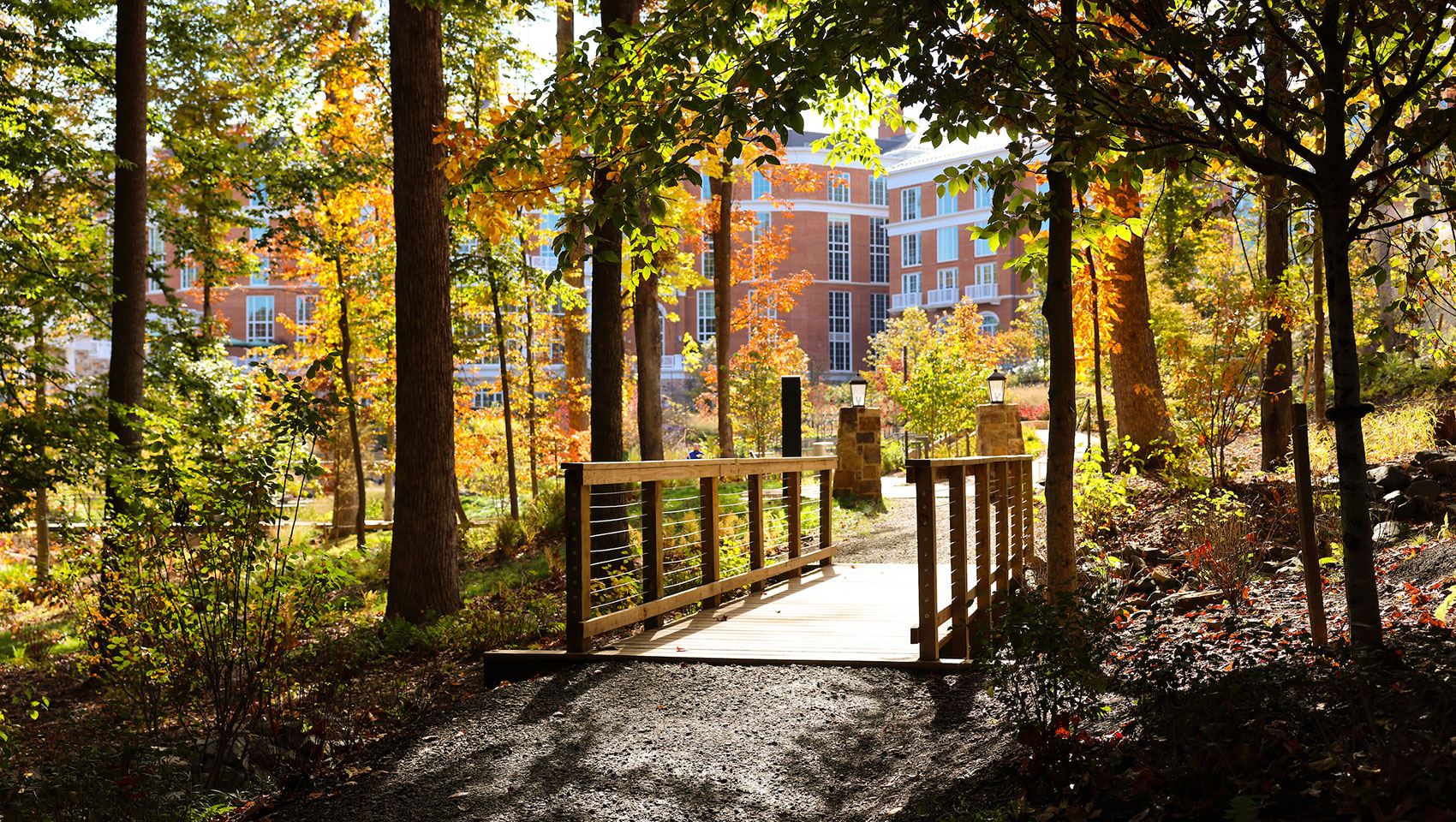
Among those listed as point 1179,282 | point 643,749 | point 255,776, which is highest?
point 1179,282

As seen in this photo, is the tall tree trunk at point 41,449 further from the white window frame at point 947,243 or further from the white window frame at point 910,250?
the white window frame at point 910,250

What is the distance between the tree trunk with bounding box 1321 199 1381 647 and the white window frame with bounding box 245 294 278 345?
4830cm

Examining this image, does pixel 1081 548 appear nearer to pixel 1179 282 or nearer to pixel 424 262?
pixel 424 262

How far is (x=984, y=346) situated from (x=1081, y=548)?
26926 mm

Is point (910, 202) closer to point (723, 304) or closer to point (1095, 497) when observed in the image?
point (723, 304)

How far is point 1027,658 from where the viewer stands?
338 cm

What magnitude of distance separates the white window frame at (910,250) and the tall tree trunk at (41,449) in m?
45.0

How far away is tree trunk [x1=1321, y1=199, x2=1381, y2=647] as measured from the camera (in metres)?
3.17

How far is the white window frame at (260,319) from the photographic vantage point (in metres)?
45.7

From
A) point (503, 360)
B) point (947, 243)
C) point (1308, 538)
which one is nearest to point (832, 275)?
point (947, 243)

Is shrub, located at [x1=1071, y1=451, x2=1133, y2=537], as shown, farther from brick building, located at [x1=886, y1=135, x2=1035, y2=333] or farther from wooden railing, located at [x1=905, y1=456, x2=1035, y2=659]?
brick building, located at [x1=886, y1=135, x2=1035, y2=333]

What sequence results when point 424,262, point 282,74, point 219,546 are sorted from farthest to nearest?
1. point 282,74
2. point 424,262
3. point 219,546

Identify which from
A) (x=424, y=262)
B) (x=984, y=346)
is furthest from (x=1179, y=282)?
(x=424, y=262)

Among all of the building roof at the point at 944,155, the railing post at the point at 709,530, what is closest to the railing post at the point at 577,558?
the railing post at the point at 709,530
